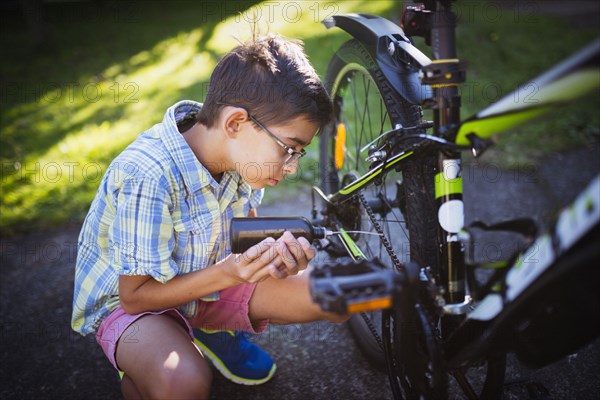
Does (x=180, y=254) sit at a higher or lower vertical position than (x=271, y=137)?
lower

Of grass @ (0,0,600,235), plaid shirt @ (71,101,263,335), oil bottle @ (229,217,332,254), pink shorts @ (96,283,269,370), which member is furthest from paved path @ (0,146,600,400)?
oil bottle @ (229,217,332,254)

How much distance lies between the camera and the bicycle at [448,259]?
3.01 ft

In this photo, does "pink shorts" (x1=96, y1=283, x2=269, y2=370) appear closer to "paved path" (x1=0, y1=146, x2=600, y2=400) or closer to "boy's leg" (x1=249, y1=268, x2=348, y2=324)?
"boy's leg" (x1=249, y1=268, x2=348, y2=324)

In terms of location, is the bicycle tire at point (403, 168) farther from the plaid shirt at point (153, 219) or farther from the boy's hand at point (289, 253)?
the plaid shirt at point (153, 219)

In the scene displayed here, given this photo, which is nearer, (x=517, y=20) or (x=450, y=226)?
(x=450, y=226)

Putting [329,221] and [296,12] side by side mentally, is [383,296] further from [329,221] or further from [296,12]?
[296,12]

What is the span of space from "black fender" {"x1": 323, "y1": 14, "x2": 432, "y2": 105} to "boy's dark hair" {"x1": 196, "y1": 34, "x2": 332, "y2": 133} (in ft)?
0.77

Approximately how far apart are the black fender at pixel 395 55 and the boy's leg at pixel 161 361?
39.1 inches

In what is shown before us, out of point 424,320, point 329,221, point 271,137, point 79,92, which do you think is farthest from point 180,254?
point 79,92

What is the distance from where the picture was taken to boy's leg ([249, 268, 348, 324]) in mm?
1584

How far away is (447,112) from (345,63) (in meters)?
0.84

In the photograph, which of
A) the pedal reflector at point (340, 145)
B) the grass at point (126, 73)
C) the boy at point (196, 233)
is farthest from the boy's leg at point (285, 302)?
the grass at point (126, 73)

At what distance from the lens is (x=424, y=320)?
1.17 m

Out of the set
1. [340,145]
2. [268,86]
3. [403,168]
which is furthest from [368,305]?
[340,145]
